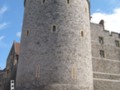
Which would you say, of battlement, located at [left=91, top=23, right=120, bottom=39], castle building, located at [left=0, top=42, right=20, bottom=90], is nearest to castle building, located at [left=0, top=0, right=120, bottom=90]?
battlement, located at [left=91, top=23, right=120, bottom=39]

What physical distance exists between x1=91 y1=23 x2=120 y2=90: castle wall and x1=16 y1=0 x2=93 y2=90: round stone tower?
344 centimetres

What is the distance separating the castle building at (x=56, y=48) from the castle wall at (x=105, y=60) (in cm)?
27

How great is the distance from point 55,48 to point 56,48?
0.33 feet

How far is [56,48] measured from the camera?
2461cm

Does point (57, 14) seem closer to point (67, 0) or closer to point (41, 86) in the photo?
point (67, 0)

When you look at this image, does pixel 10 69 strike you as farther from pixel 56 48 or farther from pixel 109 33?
pixel 109 33

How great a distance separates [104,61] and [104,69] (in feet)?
3.42

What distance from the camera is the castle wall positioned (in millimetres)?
29422

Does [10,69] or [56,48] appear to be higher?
[56,48]

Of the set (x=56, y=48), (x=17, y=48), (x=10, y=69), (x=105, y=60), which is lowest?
(x=10, y=69)

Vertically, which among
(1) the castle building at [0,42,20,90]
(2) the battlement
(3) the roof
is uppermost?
(2) the battlement

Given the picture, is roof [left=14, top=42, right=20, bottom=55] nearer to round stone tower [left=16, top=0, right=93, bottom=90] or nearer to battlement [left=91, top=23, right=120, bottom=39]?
round stone tower [left=16, top=0, right=93, bottom=90]

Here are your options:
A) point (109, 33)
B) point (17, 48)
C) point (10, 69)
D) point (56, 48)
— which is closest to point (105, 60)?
point (109, 33)

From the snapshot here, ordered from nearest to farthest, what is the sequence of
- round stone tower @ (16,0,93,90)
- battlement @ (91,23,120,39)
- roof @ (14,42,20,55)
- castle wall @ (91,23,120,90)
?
round stone tower @ (16,0,93,90)
castle wall @ (91,23,120,90)
battlement @ (91,23,120,39)
roof @ (14,42,20,55)
